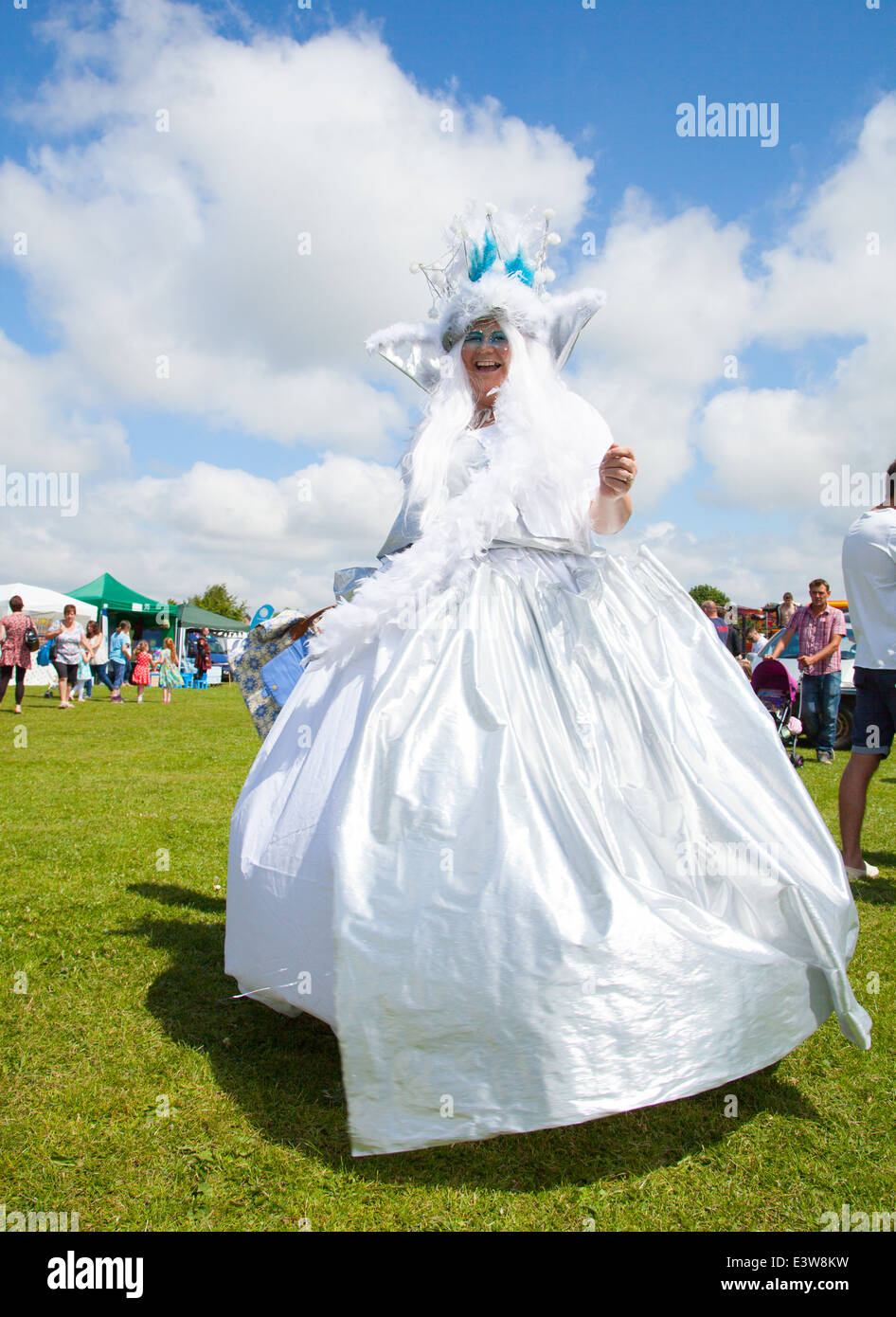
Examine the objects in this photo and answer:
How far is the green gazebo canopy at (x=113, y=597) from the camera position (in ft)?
79.4

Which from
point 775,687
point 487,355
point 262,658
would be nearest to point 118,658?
point 775,687

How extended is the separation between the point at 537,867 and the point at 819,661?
8.14 m

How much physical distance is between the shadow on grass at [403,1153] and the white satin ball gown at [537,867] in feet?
0.67

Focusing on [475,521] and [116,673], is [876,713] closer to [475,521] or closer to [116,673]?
[475,521]

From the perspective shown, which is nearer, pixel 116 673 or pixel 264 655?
pixel 264 655

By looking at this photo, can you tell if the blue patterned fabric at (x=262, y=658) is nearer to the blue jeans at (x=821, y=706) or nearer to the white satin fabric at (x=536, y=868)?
the white satin fabric at (x=536, y=868)

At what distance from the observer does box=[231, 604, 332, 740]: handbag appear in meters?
3.12

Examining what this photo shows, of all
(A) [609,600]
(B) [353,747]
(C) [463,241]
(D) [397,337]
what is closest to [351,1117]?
(B) [353,747]

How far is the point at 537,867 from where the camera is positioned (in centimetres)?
197

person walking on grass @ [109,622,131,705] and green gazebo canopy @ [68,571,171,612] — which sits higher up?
green gazebo canopy @ [68,571,171,612]

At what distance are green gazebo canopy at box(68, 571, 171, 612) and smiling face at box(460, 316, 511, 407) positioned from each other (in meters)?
23.4

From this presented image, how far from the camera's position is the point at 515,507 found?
2650mm

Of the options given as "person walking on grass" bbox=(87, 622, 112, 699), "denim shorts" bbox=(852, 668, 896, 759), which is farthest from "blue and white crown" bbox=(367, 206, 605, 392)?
"person walking on grass" bbox=(87, 622, 112, 699)

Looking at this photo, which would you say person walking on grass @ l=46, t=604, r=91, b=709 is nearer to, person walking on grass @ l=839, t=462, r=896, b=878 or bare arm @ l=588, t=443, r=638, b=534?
person walking on grass @ l=839, t=462, r=896, b=878
